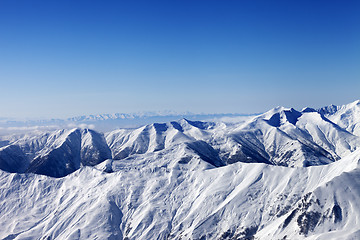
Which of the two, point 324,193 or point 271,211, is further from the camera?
point 271,211

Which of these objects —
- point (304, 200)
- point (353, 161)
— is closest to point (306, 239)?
point (304, 200)

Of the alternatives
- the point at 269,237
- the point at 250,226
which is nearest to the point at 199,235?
the point at 250,226

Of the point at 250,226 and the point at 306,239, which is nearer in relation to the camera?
the point at 306,239

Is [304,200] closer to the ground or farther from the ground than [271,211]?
farther from the ground

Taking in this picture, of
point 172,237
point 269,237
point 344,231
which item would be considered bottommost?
point 172,237

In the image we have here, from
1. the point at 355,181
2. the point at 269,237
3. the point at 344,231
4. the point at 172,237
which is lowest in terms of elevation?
the point at 172,237

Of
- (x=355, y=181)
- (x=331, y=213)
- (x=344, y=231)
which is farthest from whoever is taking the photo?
(x=355, y=181)

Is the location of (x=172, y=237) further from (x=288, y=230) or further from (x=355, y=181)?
(x=355, y=181)

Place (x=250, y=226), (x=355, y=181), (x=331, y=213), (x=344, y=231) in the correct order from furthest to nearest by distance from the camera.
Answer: (x=250, y=226)
(x=355, y=181)
(x=331, y=213)
(x=344, y=231)

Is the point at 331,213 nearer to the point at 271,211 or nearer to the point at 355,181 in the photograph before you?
the point at 355,181
